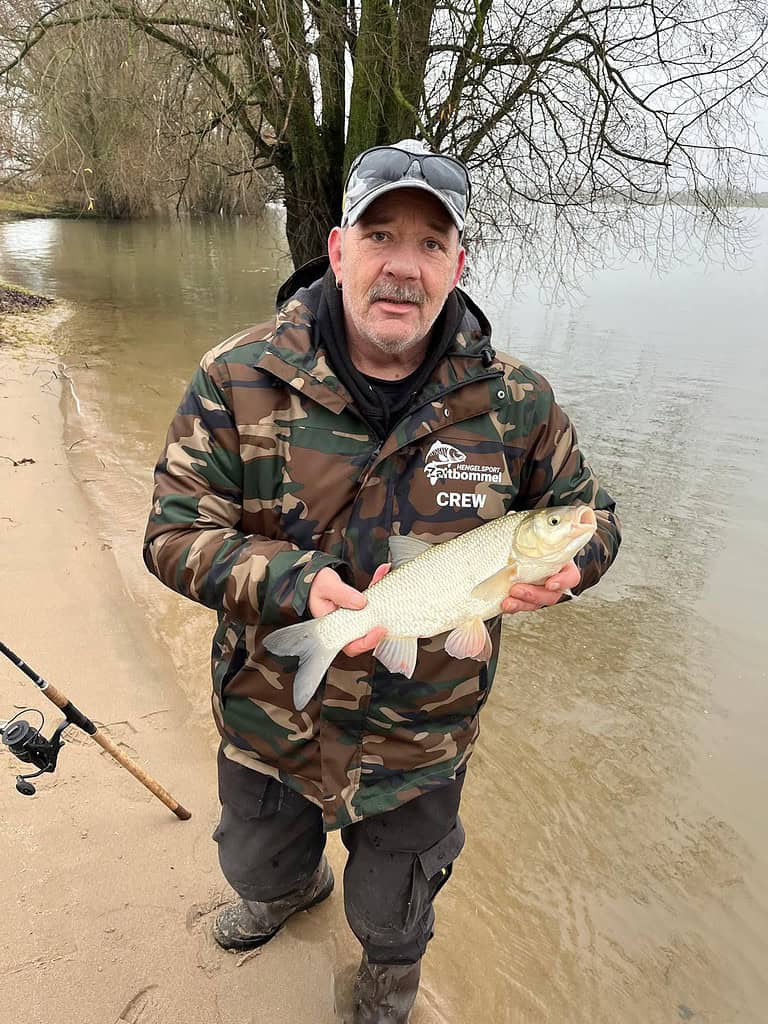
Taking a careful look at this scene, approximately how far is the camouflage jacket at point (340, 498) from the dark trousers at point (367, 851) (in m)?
0.15

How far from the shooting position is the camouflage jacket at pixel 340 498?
2.23 metres

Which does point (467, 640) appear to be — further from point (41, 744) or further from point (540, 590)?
point (41, 744)

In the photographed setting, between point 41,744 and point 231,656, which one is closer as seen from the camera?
point 231,656

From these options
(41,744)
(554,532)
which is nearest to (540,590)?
(554,532)

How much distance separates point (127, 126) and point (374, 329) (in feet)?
41.4

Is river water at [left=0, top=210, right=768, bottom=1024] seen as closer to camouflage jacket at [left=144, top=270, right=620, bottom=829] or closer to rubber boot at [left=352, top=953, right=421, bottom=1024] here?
rubber boot at [left=352, top=953, right=421, bottom=1024]

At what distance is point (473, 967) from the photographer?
124 inches

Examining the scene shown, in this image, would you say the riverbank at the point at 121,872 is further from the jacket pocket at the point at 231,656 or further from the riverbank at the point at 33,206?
the riverbank at the point at 33,206

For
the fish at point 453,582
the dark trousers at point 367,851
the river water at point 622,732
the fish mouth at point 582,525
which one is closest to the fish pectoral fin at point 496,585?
the fish at point 453,582

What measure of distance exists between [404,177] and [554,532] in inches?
50.6

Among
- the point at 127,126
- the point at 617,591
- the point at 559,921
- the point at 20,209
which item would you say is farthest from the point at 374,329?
the point at 20,209

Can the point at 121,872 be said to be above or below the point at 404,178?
below

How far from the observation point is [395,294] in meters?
2.29

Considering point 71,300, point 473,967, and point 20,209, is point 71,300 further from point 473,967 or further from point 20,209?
point 20,209
